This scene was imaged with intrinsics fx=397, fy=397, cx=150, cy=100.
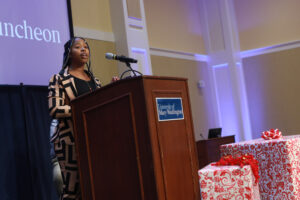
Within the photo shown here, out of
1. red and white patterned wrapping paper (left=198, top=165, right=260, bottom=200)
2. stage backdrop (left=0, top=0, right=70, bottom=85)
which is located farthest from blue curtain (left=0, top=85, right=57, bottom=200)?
red and white patterned wrapping paper (left=198, top=165, right=260, bottom=200)

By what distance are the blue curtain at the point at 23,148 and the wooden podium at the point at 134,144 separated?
5.38ft

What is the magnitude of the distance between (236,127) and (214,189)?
5.46 metres

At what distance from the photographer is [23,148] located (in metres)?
3.69

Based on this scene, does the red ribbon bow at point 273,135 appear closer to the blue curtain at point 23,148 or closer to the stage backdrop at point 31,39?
the blue curtain at point 23,148

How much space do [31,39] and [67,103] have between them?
1.74 metres

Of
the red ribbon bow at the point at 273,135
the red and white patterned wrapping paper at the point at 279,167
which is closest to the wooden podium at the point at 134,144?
the red and white patterned wrapping paper at the point at 279,167

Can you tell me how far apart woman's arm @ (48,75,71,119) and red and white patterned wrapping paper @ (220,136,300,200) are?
1.63m

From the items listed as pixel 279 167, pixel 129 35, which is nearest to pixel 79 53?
pixel 279 167

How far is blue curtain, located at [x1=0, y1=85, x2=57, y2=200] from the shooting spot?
353cm

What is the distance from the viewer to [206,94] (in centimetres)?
801

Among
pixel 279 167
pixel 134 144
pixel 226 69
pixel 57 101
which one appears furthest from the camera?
pixel 226 69

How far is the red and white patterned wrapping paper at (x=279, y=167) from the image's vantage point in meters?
3.04

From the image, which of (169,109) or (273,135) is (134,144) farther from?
(273,135)

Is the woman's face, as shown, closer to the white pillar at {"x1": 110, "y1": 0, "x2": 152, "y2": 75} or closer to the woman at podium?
the woman at podium
